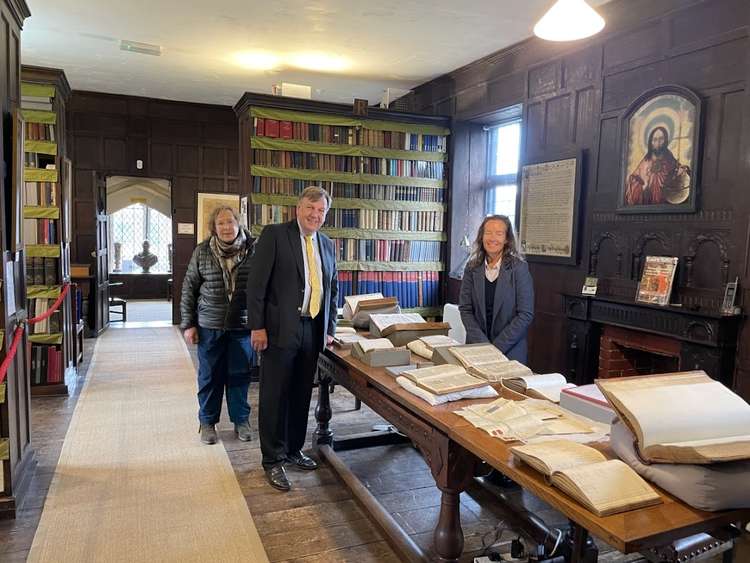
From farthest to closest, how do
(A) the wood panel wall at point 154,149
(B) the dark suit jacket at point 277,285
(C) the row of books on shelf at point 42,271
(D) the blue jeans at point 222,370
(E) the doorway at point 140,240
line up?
(E) the doorway at point 140,240 → (A) the wood panel wall at point 154,149 → (C) the row of books on shelf at point 42,271 → (D) the blue jeans at point 222,370 → (B) the dark suit jacket at point 277,285

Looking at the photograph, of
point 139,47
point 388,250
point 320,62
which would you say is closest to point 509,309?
point 388,250

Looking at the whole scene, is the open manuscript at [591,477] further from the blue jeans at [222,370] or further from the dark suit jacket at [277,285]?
the blue jeans at [222,370]

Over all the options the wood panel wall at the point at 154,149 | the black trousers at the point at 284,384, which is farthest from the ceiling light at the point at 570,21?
the wood panel wall at the point at 154,149

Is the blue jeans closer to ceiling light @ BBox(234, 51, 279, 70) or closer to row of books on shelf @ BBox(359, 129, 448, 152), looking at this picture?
row of books on shelf @ BBox(359, 129, 448, 152)

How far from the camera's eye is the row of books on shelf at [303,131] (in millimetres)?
5273

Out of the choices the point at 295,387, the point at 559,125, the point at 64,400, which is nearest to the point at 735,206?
the point at 559,125

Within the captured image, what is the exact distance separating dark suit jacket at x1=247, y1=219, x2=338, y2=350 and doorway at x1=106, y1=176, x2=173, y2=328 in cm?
803

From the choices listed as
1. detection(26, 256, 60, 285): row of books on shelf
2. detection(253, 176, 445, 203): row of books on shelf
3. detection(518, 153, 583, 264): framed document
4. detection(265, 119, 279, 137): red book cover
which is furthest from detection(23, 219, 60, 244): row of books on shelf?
detection(518, 153, 583, 264): framed document

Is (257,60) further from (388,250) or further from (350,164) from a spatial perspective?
(388,250)

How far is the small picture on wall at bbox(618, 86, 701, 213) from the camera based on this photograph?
3.47 m

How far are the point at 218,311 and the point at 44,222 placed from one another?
2.06m

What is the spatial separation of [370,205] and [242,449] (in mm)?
2858

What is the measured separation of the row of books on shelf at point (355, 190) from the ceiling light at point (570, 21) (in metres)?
3.13

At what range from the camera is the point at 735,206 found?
3229 millimetres
